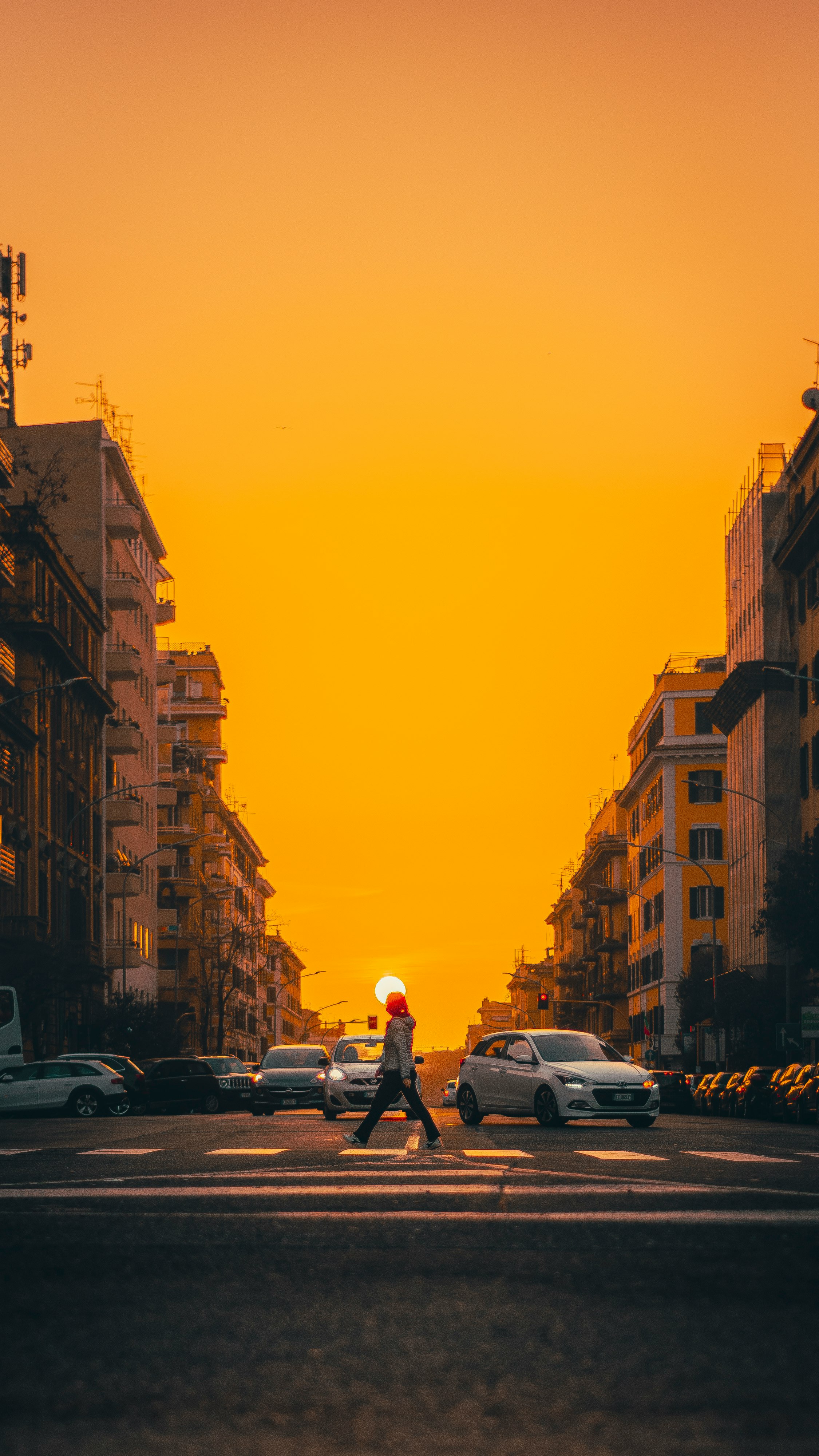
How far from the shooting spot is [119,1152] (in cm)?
1655

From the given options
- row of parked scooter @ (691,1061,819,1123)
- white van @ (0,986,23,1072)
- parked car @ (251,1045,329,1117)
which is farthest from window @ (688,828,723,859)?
white van @ (0,986,23,1072)

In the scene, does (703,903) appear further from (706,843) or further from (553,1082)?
(553,1082)

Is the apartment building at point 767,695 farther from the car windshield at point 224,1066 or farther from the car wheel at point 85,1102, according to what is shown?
the car wheel at point 85,1102

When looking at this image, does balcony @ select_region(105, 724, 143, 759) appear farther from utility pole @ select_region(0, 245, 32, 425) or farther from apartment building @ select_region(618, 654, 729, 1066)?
apartment building @ select_region(618, 654, 729, 1066)

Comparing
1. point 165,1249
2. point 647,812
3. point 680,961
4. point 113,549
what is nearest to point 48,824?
point 113,549

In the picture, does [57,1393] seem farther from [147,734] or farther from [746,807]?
[147,734]

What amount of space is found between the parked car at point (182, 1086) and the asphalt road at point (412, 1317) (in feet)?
115

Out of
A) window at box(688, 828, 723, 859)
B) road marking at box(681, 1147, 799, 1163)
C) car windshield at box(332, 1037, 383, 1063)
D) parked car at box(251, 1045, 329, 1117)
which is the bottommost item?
parked car at box(251, 1045, 329, 1117)

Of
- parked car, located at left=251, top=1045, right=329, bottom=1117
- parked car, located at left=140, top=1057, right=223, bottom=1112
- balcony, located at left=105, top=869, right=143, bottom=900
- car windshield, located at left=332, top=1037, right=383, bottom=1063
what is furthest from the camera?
balcony, located at left=105, top=869, right=143, bottom=900

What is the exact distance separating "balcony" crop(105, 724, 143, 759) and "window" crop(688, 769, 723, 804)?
110 ft

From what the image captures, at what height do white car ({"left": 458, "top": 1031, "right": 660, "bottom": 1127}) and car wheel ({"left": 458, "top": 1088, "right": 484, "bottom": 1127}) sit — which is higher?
white car ({"left": 458, "top": 1031, "right": 660, "bottom": 1127})

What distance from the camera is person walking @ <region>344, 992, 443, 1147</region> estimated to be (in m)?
18.1

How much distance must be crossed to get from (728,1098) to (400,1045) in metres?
28.1

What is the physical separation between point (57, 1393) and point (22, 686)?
200ft
